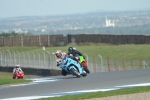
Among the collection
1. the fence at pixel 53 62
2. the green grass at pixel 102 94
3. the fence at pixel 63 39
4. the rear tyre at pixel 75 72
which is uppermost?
the fence at pixel 63 39

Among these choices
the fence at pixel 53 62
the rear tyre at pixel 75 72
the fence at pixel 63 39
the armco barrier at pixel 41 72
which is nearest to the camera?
the rear tyre at pixel 75 72

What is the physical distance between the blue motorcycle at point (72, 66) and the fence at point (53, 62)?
1153 cm

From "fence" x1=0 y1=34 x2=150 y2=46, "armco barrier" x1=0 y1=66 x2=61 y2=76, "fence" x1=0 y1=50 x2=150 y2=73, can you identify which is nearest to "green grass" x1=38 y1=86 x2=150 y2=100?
"fence" x1=0 y1=50 x2=150 y2=73

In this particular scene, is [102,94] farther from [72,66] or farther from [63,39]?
[63,39]

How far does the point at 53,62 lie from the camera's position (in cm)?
4316

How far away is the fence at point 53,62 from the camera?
36.7m

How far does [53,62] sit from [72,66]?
1907 cm

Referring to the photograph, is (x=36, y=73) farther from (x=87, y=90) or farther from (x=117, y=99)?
(x=117, y=99)

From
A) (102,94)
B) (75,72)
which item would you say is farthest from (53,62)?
(102,94)

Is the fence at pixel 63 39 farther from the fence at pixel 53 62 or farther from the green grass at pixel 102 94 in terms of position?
the green grass at pixel 102 94

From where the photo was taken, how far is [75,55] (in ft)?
83.6

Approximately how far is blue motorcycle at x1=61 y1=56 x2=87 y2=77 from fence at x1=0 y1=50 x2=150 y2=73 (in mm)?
11532

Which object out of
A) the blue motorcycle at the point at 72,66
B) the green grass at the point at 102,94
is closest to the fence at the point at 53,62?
the blue motorcycle at the point at 72,66

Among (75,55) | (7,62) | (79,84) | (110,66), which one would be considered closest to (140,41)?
(7,62)
